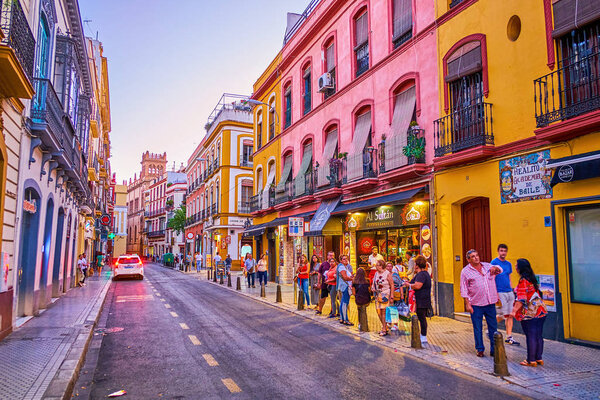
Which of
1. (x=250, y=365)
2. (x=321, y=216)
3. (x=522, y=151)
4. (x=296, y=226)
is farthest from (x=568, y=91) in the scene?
(x=321, y=216)

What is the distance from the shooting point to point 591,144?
28.2ft

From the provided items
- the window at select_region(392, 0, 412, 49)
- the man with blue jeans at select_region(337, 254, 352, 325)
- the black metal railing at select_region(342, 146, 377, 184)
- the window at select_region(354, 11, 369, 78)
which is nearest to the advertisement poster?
the man with blue jeans at select_region(337, 254, 352, 325)

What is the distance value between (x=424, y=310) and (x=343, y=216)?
362 inches

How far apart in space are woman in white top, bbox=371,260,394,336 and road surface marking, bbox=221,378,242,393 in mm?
4568

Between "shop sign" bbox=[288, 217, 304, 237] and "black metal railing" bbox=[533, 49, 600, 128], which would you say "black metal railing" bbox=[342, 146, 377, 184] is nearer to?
"shop sign" bbox=[288, 217, 304, 237]

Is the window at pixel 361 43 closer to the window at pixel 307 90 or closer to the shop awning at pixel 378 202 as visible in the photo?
the window at pixel 307 90

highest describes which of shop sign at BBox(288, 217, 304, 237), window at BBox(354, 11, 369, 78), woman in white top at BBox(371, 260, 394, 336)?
window at BBox(354, 11, 369, 78)

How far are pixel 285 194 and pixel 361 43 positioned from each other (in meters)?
9.34

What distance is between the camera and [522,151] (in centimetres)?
1014

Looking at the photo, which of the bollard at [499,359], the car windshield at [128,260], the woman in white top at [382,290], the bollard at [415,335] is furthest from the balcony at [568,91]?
the car windshield at [128,260]

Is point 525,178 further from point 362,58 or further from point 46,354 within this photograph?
point 46,354

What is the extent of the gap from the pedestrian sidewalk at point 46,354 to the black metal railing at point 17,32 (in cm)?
558

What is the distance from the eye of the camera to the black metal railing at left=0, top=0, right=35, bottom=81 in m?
8.13

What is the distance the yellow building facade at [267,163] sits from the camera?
26203mm
